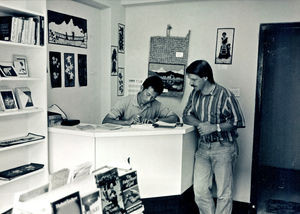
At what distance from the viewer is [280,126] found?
18.4 feet

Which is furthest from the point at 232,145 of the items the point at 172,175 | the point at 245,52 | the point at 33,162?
the point at 33,162

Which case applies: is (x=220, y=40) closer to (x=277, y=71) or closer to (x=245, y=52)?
(x=245, y=52)

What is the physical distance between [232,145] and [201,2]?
6.87 ft

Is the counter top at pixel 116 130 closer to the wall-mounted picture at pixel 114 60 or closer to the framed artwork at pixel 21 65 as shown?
the framed artwork at pixel 21 65

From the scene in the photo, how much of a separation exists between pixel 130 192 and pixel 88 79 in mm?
2653

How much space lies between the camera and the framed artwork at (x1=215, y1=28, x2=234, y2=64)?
4461 mm

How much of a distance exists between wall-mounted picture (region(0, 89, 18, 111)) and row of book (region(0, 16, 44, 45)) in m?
0.48

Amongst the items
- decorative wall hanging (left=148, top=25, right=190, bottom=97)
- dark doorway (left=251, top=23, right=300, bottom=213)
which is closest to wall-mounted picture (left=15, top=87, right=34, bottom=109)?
decorative wall hanging (left=148, top=25, right=190, bottom=97)

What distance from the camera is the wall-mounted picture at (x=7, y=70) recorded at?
3.13 meters

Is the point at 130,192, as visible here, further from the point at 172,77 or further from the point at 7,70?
the point at 172,77

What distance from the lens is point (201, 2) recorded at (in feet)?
15.1

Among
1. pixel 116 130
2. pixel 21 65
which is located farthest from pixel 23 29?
pixel 116 130

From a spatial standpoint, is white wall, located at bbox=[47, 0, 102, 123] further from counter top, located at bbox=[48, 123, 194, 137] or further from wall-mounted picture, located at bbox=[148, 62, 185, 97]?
wall-mounted picture, located at bbox=[148, 62, 185, 97]

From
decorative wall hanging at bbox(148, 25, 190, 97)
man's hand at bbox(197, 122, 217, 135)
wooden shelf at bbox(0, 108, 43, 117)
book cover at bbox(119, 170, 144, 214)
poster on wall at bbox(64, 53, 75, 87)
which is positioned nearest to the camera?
book cover at bbox(119, 170, 144, 214)
